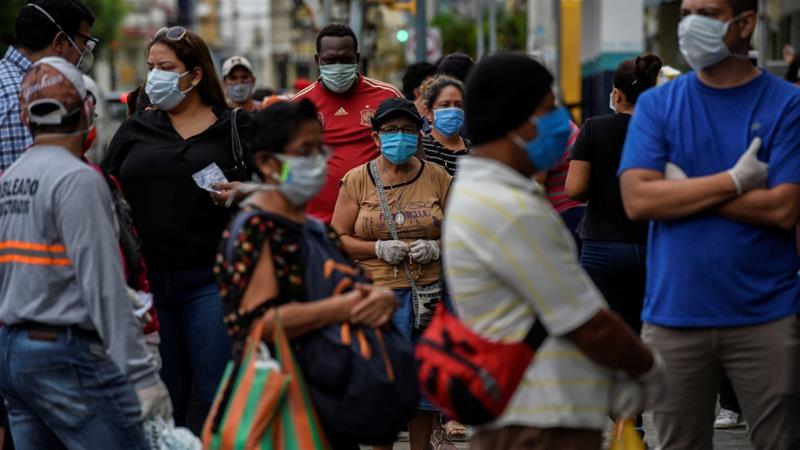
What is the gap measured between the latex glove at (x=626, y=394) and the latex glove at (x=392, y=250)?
297cm

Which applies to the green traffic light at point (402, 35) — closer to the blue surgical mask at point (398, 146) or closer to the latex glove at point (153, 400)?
the blue surgical mask at point (398, 146)

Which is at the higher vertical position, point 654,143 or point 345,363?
point 654,143

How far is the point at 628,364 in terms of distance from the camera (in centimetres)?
364

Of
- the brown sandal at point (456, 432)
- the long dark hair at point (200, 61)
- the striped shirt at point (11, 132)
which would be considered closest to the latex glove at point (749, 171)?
the long dark hair at point (200, 61)

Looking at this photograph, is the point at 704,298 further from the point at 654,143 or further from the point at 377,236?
the point at 377,236

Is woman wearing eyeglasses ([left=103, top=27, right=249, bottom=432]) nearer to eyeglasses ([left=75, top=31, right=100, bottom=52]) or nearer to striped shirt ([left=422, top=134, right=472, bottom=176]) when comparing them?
eyeglasses ([left=75, top=31, right=100, bottom=52])

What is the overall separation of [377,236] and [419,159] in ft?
1.73

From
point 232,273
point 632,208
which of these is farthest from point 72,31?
point 632,208

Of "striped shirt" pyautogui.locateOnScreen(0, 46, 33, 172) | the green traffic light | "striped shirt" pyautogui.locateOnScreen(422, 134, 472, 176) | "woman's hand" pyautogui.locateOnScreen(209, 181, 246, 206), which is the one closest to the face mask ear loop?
"woman's hand" pyautogui.locateOnScreen(209, 181, 246, 206)

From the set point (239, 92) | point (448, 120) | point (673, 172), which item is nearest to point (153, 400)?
point (673, 172)

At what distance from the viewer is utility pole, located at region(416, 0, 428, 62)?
59.0 ft

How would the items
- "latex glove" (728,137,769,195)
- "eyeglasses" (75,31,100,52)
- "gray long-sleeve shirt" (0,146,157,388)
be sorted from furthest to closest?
1. "eyeglasses" (75,31,100,52)
2. "latex glove" (728,137,769,195)
3. "gray long-sleeve shirt" (0,146,157,388)

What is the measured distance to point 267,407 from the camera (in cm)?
397

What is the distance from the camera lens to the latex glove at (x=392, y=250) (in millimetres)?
6637
